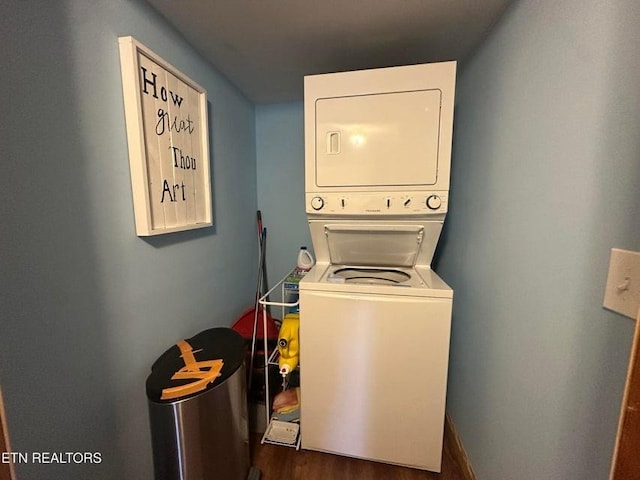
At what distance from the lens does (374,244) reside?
1730 millimetres

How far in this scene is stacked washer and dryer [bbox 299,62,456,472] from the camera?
134 cm

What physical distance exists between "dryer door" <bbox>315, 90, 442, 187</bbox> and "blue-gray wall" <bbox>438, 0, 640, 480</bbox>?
31 cm

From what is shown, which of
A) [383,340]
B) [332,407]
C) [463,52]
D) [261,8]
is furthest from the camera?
[463,52]

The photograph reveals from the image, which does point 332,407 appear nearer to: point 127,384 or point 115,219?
point 127,384

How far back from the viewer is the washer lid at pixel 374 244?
1619 mm

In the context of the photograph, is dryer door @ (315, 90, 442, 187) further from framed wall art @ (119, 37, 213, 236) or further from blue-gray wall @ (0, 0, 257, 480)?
blue-gray wall @ (0, 0, 257, 480)

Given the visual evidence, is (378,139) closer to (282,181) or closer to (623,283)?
(623,283)

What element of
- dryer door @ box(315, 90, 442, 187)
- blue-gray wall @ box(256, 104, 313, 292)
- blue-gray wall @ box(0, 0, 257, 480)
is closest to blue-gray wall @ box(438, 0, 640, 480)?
dryer door @ box(315, 90, 442, 187)

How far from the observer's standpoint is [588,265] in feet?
2.47

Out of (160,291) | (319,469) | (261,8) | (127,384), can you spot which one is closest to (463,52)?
(261,8)

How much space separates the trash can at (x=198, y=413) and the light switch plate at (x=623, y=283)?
1306 mm

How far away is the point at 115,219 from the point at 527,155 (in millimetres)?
1695

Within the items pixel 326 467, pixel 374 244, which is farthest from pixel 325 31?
pixel 326 467

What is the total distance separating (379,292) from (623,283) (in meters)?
0.85
